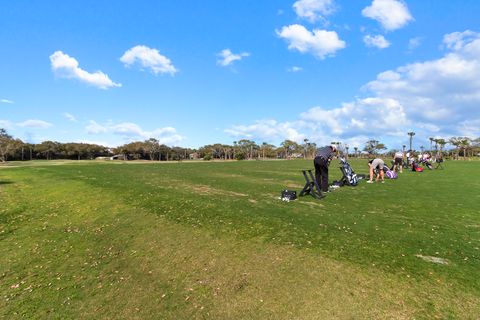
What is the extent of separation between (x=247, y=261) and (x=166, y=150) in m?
134

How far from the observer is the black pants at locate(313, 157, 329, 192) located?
1334cm

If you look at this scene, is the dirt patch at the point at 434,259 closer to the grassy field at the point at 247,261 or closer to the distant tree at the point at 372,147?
the grassy field at the point at 247,261

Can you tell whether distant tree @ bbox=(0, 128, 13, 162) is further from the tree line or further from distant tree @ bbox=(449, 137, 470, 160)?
distant tree @ bbox=(449, 137, 470, 160)

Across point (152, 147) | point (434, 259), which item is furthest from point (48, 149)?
point (434, 259)

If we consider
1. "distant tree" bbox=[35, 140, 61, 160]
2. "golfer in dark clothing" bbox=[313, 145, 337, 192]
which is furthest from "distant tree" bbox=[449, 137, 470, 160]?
"distant tree" bbox=[35, 140, 61, 160]

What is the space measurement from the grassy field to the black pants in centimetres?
237

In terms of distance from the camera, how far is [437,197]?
12.3m

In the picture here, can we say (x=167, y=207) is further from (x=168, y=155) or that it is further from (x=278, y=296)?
(x=168, y=155)

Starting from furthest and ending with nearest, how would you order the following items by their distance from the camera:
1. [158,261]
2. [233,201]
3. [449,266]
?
[233,201] < [158,261] < [449,266]

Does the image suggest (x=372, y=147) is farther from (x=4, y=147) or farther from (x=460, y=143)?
(x=4, y=147)

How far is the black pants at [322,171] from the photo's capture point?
525 inches

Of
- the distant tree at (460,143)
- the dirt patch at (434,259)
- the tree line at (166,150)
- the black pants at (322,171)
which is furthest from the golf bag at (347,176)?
the distant tree at (460,143)

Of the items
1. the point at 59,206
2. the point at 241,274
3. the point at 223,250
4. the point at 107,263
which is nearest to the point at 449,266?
the point at 241,274

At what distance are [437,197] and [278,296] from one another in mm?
11119
